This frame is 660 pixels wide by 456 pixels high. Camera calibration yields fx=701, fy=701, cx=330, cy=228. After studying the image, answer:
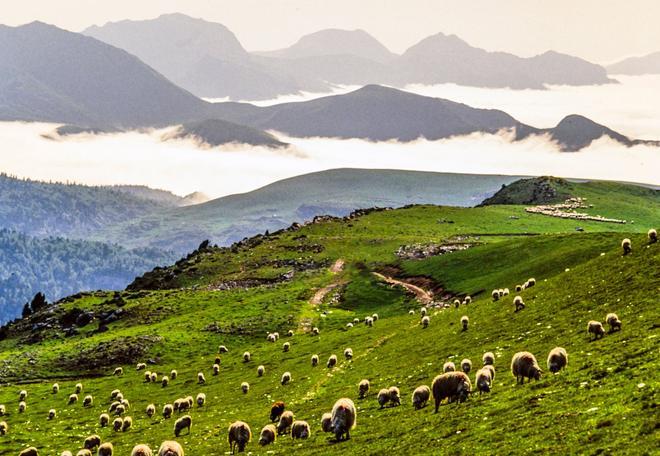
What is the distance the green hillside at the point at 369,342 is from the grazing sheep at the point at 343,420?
70 centimetres

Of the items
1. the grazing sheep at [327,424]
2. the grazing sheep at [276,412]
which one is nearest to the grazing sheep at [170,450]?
the grazing sheep at [327,424]

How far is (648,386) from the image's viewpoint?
2767 cm

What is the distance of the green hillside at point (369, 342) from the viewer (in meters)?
30.2

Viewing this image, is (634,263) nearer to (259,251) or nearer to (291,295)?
(291,295)

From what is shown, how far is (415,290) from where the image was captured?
112250 millimetres

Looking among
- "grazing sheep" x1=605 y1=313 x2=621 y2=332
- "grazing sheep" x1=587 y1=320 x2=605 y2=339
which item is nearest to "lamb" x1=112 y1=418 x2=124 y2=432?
"grazing sheep" x1=587 y1=320 x2=605 y2=339

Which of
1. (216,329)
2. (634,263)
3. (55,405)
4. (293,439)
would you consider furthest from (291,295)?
(293,439)

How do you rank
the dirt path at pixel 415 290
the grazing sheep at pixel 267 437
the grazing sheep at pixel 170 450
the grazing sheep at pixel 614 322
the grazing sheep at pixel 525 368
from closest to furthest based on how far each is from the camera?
the grazing sheep at pixel 525 368
the grazing sheep at pixel 170 450
the grazing sheep at pixel 267 437
the grazing sheep at pixel 614 322
the dirt path at pixel 415 290

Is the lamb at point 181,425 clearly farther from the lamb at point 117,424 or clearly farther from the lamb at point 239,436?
the lamb at point 239,436

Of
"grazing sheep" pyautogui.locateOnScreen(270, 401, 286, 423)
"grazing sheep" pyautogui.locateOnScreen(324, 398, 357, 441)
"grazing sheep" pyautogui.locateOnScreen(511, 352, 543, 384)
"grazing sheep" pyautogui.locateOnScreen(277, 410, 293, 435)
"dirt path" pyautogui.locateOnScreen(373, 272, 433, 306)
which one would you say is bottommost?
"dirt path" pyautogui.locateOnScreen(373, 272, 433, 306)

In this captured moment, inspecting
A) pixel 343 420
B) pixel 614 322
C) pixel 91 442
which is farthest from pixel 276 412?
pixel 614 322

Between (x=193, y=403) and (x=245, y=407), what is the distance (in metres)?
9.95

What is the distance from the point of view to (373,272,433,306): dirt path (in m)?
104

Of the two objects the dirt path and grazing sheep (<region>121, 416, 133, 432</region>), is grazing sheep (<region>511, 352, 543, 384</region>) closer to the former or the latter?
grazing sheep (<region>121, 416, 133, 432</region>)
